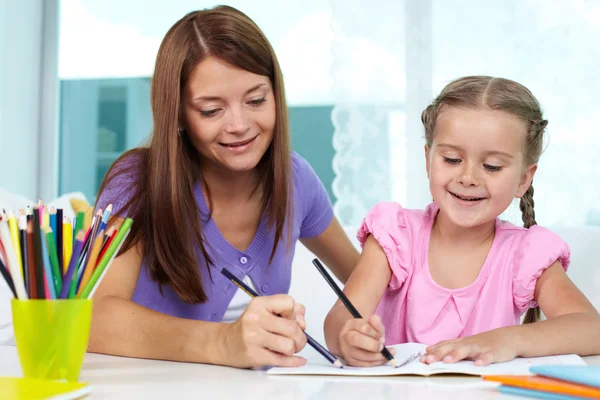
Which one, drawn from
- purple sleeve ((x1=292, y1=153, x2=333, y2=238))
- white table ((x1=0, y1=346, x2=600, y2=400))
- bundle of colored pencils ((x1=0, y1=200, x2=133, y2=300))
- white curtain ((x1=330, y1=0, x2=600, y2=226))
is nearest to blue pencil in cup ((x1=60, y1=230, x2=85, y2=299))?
bundle of colored pencils ((x1=0, y1=200, x2=133, y2=300))

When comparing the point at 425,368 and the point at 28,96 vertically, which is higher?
A: the point at 28,96

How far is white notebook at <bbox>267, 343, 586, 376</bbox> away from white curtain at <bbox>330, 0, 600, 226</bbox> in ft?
7.60

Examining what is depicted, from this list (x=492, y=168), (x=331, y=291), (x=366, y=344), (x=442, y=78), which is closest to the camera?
(x=366, y=344)

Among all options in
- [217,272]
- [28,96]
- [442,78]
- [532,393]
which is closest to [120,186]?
[217,272]

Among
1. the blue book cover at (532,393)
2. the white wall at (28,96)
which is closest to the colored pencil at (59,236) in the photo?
the blue book cover at (532,393)

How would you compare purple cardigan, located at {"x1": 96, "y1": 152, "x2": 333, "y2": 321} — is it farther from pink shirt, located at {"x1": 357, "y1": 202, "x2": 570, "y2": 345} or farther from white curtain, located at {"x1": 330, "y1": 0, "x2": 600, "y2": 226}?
white curtain, located at {"x1": 330, "y1": 0, "x2": 600, "y2": 226}

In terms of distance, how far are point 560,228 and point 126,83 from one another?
265 centimetres

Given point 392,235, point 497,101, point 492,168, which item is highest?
point 497,101

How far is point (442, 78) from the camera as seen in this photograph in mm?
3191

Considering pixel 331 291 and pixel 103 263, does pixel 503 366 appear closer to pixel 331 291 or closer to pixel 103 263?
pixel 103 263

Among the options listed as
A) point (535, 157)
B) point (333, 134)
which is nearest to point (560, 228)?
point (535, 157)

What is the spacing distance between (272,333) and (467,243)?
519 millimetres

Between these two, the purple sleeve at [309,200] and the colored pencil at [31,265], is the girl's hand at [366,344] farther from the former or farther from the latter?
the purple sleeve at [309,200]

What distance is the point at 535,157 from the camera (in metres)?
1.19
